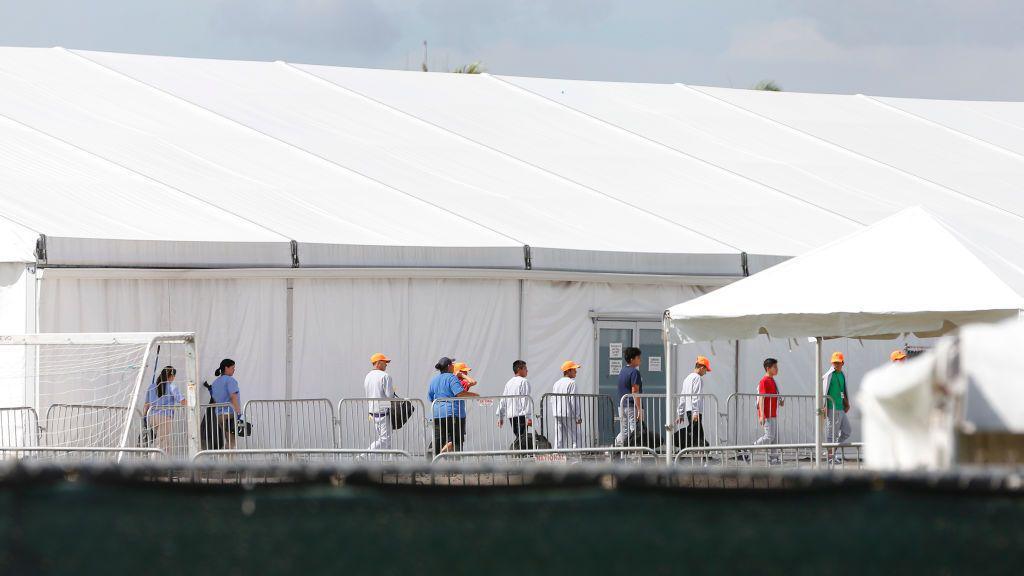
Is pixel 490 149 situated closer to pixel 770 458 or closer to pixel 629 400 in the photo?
pixel 629 400

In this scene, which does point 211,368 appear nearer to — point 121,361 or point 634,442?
point 121,361

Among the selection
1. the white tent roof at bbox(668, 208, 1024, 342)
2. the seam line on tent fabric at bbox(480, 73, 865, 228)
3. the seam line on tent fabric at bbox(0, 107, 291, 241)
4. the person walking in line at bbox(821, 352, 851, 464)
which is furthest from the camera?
the seam line on tent fabric at bbox(480, 73, 865, 228)

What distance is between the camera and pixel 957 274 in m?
12.8

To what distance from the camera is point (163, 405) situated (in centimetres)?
1577

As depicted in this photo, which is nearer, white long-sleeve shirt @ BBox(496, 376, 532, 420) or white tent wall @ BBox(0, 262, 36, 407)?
white tent wall @ BBox(0, 262, 36, 407)

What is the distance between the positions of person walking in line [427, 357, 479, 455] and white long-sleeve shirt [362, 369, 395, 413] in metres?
0.54

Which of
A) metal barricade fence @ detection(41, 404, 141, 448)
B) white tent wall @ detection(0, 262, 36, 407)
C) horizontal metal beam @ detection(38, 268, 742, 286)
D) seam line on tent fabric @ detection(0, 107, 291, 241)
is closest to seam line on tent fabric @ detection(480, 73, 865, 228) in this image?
horizontal metal beam @ detection(38, 268, 742, 286)

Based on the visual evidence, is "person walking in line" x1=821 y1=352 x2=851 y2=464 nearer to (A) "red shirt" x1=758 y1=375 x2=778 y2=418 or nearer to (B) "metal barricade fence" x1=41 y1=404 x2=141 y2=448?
(A) "red shirt" x1=758 y1=375 x2=778 y2=418

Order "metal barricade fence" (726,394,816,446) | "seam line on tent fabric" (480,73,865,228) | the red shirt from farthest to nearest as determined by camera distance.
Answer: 1. "seam line on tent fabric" (480,73,865,228)
2. "metal barricade fence" (726,394,816,446)
3. the red shirt

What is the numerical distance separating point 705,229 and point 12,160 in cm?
1028

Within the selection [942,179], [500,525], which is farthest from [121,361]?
[942,179]

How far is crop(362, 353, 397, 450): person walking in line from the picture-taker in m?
17.5

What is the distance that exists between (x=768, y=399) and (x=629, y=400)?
267 centimetres

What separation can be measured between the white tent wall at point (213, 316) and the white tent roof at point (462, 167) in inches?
15.7
